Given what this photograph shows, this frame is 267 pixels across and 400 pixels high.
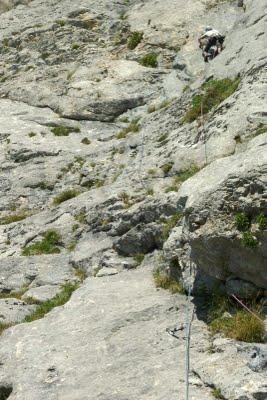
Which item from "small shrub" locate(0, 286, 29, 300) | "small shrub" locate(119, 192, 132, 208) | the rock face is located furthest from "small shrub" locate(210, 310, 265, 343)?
"small shrub" locate(119, 192, 132, 208)

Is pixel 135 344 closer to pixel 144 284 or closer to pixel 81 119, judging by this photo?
pixel 144 284

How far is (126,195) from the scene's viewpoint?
17.9 m

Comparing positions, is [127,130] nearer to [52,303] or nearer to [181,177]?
[181,177]

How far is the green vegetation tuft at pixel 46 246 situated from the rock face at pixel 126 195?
52 millimetres

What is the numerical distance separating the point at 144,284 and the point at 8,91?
71.1ft

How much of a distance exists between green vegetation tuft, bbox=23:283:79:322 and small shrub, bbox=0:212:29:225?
22.8 ft

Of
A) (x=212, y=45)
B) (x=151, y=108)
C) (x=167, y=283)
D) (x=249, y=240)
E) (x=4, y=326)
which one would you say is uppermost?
(x=212, y=45)

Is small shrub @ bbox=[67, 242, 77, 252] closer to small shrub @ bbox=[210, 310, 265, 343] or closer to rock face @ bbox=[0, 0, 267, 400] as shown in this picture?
rock face @ bbox=[0, 0, 267, 400]

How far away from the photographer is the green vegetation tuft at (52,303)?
13.8m

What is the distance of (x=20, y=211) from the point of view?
22.1m

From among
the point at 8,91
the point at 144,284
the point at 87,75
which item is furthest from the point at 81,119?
the point at 144,284

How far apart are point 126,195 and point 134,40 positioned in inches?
664

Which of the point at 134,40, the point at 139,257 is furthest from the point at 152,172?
the point at 134,40

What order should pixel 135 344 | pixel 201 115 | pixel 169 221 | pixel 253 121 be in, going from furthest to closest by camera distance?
pixel 201 115, pixel 253 121, pixel 169 221, pixel 135 344
